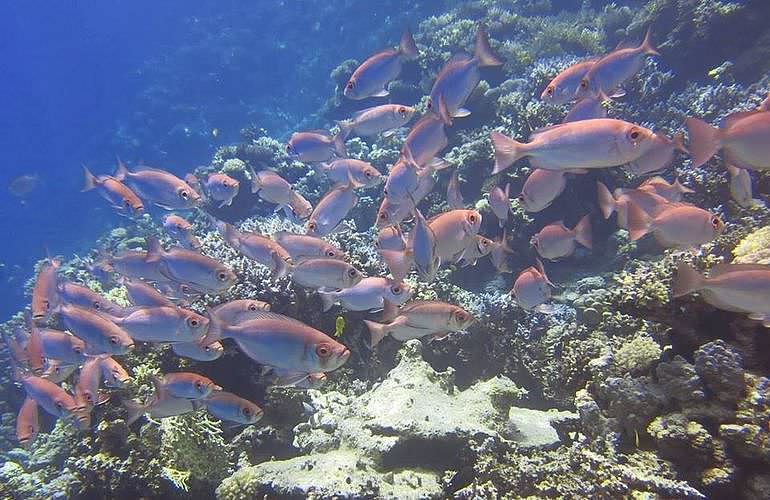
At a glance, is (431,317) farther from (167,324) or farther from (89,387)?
(89,387)

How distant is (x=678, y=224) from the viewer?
3574 millimetres

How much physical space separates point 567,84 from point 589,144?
304 cm

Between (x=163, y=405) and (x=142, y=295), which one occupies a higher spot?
(x=142, y=295)

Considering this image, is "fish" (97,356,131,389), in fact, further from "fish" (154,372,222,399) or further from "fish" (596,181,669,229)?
"fish" (596,181,669,229)

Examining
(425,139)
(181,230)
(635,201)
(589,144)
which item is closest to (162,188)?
(181,230)

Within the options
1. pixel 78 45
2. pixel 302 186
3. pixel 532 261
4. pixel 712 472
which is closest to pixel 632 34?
pixel 532 261

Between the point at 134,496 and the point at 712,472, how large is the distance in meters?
5.21

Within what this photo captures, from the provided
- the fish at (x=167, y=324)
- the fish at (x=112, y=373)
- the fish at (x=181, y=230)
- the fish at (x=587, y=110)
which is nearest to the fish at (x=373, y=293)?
the fish at (x=167, y=324)

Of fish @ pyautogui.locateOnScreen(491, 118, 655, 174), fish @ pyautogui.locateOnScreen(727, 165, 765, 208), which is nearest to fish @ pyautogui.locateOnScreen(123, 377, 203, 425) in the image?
fish @ pyautogui.locateOnScreen(491, 118, 655, 174)

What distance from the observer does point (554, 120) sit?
8336 mm

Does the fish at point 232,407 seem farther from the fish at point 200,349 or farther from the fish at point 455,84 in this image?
the fish at point 455,84

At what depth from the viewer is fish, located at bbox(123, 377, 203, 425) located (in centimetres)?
409

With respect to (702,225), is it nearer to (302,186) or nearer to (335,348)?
(335,348)

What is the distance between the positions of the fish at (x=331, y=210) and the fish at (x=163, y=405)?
2.23 m
